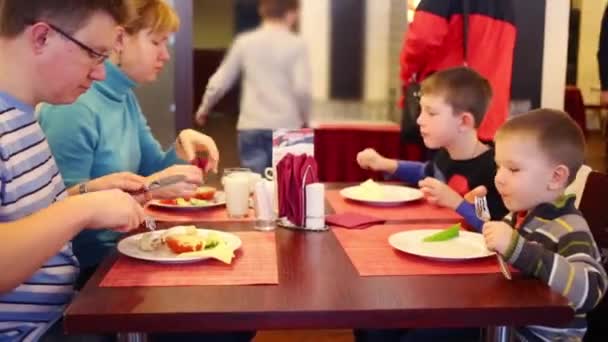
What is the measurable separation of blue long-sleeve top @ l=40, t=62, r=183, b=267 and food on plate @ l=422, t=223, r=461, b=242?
81 centimetres

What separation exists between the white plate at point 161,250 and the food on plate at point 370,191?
58 cm

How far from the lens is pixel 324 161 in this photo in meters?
4.34

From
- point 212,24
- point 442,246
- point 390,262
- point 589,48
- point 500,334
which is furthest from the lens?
point 589,48

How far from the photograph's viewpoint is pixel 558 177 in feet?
5.37

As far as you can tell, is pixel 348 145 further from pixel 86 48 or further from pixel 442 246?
pixel 86 48

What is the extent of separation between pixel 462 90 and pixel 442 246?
88 cm

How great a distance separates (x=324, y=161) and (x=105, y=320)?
320cm

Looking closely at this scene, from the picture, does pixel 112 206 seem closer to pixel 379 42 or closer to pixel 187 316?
pixel 187 316

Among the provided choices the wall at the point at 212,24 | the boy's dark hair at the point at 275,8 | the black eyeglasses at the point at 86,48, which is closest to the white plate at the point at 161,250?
the black eyeglasses at the point at 86,48

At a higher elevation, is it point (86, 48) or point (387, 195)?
point (86, 48)

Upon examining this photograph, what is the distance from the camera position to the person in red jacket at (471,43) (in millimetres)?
3383

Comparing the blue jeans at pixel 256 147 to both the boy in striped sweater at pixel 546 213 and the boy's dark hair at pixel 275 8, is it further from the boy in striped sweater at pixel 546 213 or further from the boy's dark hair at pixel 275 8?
the boy in striped sweater at pixel 546 213

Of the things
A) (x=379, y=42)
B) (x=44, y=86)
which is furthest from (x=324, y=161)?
(x=44, y=86)

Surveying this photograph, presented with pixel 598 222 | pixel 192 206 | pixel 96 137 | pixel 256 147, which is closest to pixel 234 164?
pixel 256 147
